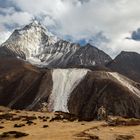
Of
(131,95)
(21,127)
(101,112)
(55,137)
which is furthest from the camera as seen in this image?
(131,95)

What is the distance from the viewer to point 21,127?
1826 inches

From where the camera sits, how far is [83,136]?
115 feet

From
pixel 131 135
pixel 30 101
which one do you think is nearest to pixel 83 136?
pixel 131 135

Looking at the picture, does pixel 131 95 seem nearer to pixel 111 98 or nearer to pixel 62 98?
pixel 111 98

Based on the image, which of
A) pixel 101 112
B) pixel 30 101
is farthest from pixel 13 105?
pixel 101 112

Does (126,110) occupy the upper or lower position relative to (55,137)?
upper

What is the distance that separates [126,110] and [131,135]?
14906 centimetres

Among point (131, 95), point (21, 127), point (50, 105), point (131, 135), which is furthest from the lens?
point (131, 95)

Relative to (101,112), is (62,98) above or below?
above

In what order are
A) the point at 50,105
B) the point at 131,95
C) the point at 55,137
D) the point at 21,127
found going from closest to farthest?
1. the point at 55,137
2. the point at 21,127
3. the point at 50,105
4. the point at 131,95

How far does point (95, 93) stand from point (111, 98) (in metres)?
10.0

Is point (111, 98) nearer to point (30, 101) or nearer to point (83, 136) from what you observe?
point (30, 101)

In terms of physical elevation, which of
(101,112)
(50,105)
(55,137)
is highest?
(50,105)

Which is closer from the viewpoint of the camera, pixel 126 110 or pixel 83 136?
pixel 83 136
